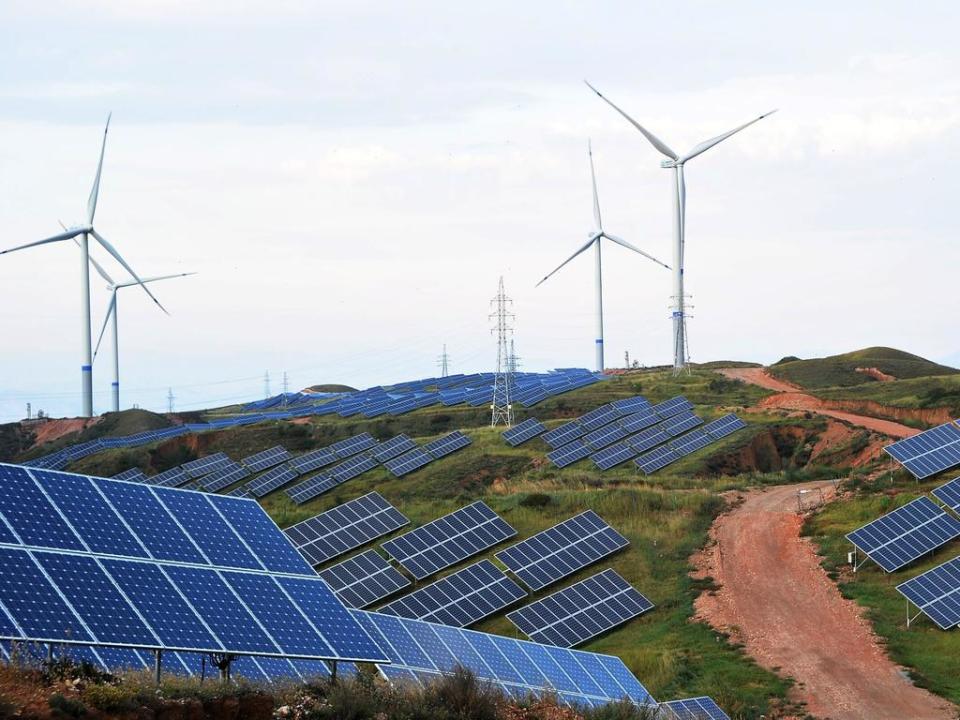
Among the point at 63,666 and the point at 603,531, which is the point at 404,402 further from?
the point at 63,666

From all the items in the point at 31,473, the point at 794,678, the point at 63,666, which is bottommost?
the point at 794,678

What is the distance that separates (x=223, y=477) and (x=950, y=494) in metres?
49.5

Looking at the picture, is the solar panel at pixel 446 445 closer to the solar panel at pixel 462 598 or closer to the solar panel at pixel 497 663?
the solar panel at pixel 462 598

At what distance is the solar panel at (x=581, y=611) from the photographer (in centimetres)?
5072

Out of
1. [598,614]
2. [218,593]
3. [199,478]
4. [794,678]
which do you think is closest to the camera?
[218,593]

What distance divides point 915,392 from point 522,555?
52.3m

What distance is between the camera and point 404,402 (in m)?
123

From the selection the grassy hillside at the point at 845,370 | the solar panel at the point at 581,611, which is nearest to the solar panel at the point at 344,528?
the solar panel at the point at 581,611

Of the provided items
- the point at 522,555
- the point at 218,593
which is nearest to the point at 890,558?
the point at 522,555

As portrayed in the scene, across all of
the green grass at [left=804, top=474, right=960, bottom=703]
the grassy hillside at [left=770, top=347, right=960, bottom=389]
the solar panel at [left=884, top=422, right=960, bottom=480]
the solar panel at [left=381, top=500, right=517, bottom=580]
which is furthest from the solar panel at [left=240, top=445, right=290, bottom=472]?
the grassy hillside at [left=770, top=347, right=960, bottom=389]

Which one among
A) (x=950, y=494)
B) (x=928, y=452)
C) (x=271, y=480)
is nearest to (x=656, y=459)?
(x=928, y=452)

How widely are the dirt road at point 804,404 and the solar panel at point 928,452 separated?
519 inches

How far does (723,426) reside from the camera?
8669cm

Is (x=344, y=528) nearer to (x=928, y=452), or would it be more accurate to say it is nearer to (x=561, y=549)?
(x=561, y=549)
